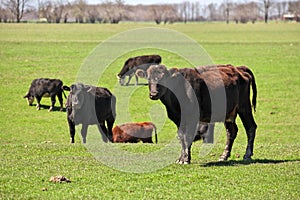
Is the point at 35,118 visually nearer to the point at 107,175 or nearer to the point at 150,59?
the point at 150,59

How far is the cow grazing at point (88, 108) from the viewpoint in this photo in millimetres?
14961

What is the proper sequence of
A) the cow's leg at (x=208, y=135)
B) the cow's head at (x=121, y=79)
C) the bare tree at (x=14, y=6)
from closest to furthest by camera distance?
1. the cow's leg at (x=208, y=135)
2. the cow's head at (x=121, y=79)
3. the bare tree at (x=14, y=6)

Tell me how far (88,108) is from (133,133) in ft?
6.89

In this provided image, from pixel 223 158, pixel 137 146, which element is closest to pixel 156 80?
pixel 223 158

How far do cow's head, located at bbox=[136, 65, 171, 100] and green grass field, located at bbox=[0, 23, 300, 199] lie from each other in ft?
3.97

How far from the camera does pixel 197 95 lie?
408 inches

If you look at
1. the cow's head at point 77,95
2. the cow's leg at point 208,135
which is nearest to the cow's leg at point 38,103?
the cow's head at point 77,95

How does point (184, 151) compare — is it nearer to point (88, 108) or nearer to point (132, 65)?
point (88, 108)

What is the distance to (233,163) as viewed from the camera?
10273mm

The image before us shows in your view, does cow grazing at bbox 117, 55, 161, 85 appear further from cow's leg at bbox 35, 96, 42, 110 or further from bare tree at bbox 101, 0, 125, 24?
bare tree at bbox 101, 0, 125, 24

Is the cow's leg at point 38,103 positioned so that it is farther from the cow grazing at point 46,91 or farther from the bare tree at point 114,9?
the bare tree at point 114,9

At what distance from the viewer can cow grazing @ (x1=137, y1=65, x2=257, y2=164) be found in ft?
33.0

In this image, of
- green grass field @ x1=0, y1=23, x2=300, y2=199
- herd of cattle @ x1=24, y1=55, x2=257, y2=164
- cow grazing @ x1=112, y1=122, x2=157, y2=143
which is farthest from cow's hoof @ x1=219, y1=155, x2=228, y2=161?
cow grazing @ x1=112, y1=122, x2=157, y2=143

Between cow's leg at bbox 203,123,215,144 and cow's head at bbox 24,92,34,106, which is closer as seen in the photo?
cow's leg at bbox 203,123,215,144
